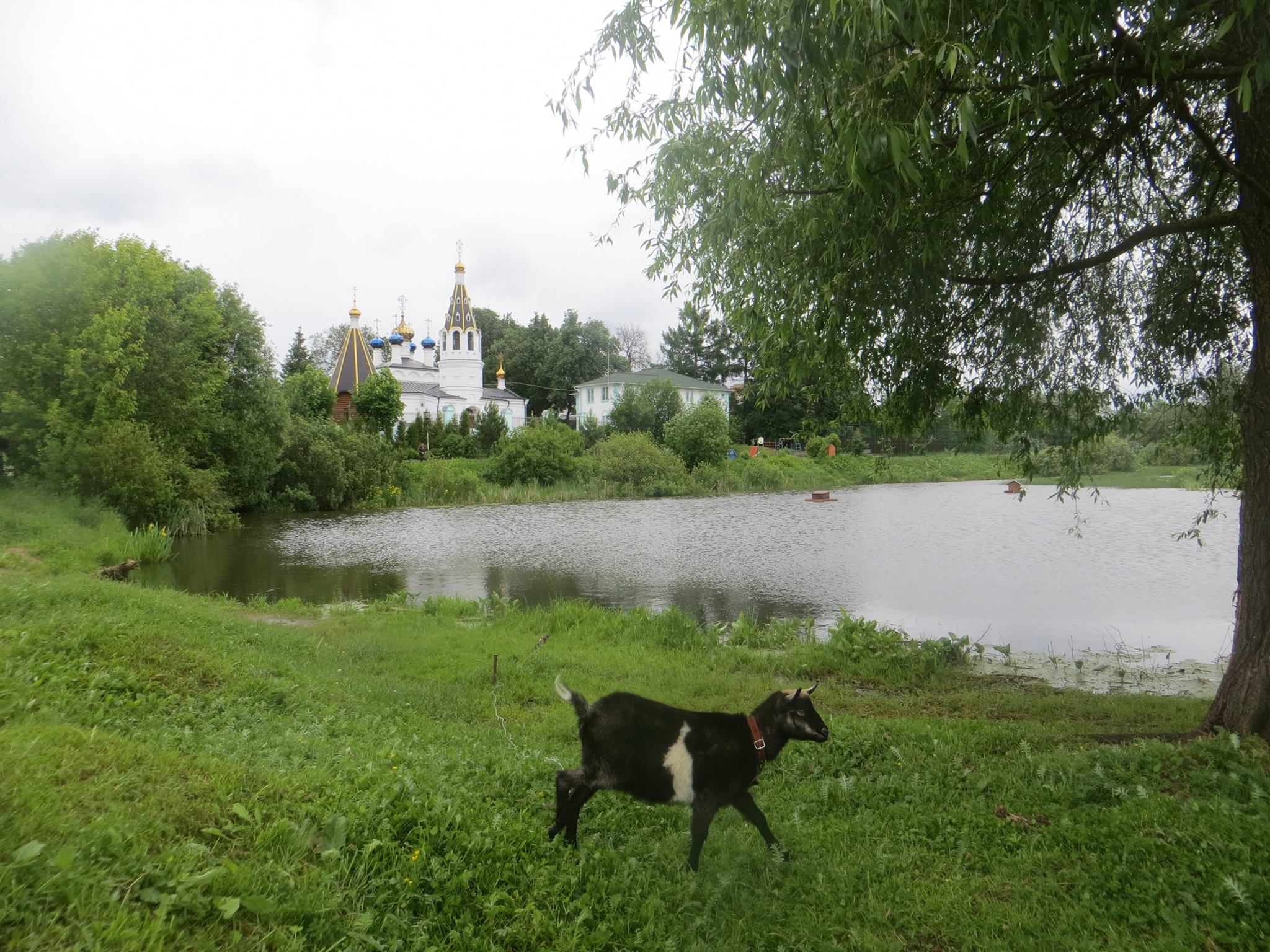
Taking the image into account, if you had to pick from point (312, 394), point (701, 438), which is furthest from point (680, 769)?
point (312, 394)

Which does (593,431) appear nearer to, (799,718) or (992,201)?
(992,201)

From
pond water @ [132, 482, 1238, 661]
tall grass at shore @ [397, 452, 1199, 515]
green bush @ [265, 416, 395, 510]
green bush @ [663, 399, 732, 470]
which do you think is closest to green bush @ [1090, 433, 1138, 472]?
tall grass at shore @ [397, 452, 1199, 515]

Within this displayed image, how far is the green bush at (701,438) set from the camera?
50938 millimetres

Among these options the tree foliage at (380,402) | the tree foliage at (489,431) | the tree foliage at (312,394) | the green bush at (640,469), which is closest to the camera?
the green bush at (640,469)

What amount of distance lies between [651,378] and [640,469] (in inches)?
970

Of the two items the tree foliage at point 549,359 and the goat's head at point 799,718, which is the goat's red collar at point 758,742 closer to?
the goat's head at point 799,718

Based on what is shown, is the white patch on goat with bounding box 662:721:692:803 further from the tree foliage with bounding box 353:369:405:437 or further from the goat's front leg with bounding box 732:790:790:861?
the tree foliage with bounding box 353:369:405:437

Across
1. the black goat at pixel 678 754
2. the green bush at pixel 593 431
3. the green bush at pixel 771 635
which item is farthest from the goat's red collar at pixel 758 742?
the green bush at pixel 593 431

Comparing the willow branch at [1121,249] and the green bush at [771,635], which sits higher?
the willow branch at [1121,249]

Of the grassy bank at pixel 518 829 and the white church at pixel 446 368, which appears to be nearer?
the grassy bank at pixel 518 829

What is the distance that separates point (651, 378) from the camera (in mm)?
69312

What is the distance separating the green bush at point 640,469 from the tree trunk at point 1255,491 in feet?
129

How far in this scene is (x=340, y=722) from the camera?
20.7 feet

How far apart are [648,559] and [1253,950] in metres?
18.2
